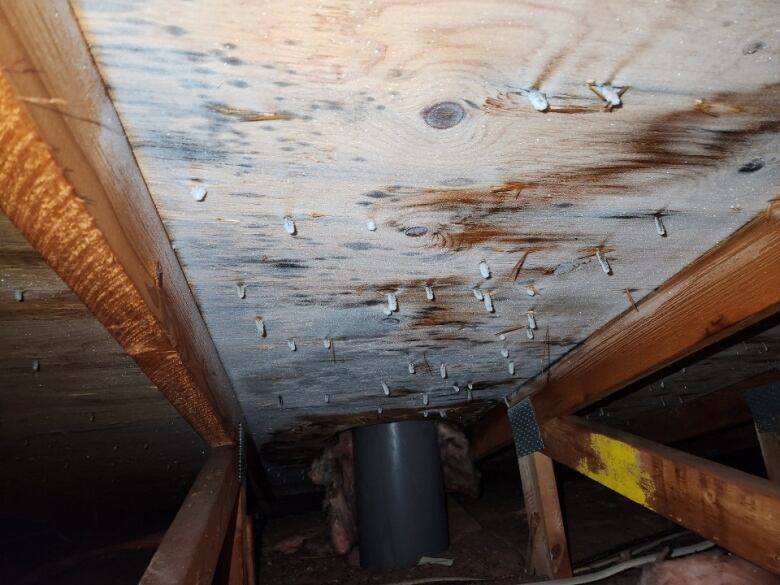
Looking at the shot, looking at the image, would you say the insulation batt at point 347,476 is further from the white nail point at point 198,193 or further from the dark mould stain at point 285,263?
the white nail point at point 198,193

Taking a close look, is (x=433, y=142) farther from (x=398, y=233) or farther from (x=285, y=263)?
(x=285, y=263)

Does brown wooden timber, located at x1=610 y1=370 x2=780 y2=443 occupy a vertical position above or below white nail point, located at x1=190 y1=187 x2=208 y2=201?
below

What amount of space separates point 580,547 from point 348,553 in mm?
1779

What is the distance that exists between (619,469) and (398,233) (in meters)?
1.66

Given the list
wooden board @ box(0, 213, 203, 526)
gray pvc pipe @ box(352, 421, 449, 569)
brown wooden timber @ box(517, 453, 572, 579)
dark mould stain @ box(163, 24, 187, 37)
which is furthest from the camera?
gray pvc pipe @ box(352, 421, 449, 569)

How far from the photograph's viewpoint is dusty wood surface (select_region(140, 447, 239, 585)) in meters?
1.37

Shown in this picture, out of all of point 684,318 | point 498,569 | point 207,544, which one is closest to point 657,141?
point 684,318

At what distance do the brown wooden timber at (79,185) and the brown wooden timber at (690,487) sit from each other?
1.77 meters

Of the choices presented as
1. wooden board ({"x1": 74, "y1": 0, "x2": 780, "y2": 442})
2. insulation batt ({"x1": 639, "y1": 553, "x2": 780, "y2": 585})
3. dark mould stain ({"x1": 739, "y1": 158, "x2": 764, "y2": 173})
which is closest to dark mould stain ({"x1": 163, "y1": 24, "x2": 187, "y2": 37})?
wooden board ({"x1": 74, "y1": 0, "x2": 780, "y2": 442})

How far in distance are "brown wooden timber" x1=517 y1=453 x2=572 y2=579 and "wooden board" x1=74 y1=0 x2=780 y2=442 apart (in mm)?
1638

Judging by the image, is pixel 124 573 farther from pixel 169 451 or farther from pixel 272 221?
pixel 272 221

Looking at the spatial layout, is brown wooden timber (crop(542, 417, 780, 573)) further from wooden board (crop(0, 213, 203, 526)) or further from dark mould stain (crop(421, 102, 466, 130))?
wooden board (crop(0, 213, 203, 526))

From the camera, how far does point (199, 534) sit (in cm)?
162

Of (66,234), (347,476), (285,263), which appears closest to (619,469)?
(285,263)
